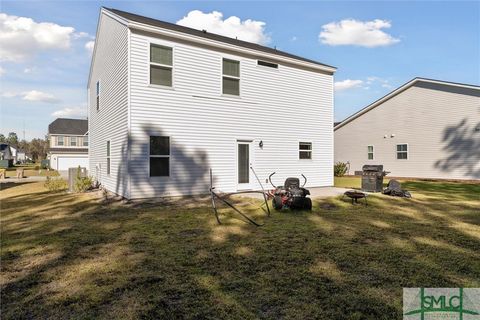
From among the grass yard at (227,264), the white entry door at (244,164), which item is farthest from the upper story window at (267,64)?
the grass yard at (227,264)

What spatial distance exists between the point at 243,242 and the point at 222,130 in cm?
743

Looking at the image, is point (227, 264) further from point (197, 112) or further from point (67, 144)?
point (67, 144)

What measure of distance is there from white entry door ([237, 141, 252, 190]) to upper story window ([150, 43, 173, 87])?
→ 3.89m

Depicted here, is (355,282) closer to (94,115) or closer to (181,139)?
(181,139)

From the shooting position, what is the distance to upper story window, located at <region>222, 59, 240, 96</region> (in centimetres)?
1245

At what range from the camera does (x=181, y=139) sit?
444 inches

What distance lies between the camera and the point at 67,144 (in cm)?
4194

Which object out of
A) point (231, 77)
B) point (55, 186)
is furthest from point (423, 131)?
point (55, 186)

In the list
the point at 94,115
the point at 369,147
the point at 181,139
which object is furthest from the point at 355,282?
the point at 369,147

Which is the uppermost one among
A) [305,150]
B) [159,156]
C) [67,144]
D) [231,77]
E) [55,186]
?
[231,77]

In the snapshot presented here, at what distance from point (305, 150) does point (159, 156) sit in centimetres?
731

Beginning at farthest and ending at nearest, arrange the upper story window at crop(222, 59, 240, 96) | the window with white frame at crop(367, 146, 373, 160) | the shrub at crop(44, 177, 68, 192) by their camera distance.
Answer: the window with white frame at crop(367, 146, 373, 160)
the shrub at crop(44, 177, 68, 192)
the upper story window at crop(222, 59, 240, 96)
